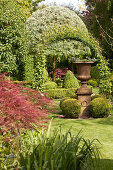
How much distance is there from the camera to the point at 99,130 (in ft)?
22.2

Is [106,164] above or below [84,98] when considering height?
below

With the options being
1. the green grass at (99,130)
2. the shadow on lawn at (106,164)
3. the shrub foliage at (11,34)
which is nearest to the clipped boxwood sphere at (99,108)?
the green grass at (99,130)

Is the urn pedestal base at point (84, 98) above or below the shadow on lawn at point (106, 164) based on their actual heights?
above

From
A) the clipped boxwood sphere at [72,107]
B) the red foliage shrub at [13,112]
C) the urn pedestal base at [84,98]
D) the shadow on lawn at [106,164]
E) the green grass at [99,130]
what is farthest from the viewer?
the urn pedestal base at [84,98]

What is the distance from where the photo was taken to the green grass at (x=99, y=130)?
15.2 ft

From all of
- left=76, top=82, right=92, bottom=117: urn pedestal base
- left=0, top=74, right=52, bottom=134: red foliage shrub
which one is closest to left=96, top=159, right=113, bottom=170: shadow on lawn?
left=0, top=74, right=52, bottom=134: red foliage shrub

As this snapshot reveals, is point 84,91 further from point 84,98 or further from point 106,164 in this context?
point 106,164

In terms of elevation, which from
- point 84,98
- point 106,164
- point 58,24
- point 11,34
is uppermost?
point 58,24

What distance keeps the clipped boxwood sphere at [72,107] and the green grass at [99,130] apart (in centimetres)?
25

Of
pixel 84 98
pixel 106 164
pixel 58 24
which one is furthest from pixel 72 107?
pixel 58 24

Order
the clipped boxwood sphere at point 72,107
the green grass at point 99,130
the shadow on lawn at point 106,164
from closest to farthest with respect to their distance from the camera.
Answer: the shadow on lawn at point 106,164, the green grass at point 99,130, the clipped boxwood sphere at point 72,107

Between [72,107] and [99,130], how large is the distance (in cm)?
172

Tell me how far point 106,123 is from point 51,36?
4113 millimetres

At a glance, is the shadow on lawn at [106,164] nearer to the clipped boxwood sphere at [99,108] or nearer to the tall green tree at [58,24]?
the clipped boxwood sphere at [99,108]
